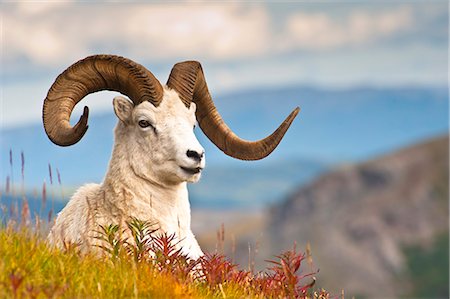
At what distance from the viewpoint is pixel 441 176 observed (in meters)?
196

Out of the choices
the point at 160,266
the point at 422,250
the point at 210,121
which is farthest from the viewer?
the point at 422,250

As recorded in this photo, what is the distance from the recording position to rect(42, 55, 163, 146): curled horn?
40.3 ft

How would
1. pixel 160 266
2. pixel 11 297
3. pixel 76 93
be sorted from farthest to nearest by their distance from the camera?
1. pixel 76 93
2. pixel 160 266
3. pixel 11 297

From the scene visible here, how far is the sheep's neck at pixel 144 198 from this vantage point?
462 inches

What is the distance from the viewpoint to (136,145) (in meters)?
12.2

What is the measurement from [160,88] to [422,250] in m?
183

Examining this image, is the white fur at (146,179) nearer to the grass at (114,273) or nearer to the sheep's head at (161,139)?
the sheep's head at (161,139)

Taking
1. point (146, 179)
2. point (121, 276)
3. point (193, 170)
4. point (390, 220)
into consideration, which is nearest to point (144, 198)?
point (146, 179)

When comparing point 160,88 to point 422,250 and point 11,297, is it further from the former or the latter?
point 422,250

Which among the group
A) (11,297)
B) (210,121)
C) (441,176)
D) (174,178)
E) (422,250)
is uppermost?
(441,176)

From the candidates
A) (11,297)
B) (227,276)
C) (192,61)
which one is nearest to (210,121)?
(192,61)

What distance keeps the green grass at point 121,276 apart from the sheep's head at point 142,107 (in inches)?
98.8

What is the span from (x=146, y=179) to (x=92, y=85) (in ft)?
5.64

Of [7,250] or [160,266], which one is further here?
[160,266]
